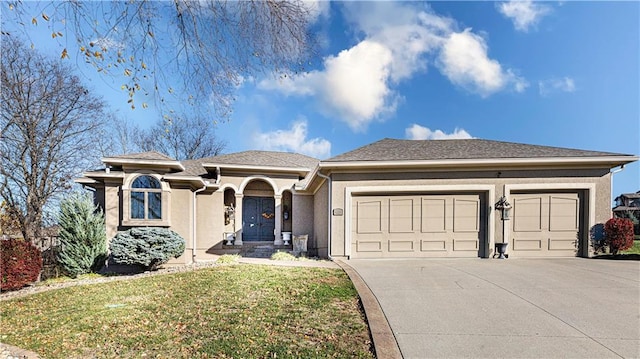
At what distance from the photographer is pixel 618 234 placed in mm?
8914

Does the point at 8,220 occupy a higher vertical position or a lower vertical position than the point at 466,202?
lower

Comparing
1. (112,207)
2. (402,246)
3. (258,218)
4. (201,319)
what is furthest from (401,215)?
(112,207)

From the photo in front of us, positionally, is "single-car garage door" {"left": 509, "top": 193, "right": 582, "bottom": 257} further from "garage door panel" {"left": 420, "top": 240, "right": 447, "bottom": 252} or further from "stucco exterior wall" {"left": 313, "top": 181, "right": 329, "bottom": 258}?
"stucco exterior wall" {"left": 313, "top": 181, "right": 329, "bottom": 258}

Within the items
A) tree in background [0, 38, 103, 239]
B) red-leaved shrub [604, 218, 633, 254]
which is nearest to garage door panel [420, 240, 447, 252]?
red-leaved shrub [604, 218, 633, 254]

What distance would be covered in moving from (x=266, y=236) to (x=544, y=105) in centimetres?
1279

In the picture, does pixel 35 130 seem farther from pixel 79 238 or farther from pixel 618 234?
pixel 618 234

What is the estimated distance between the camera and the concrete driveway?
11.2 ft

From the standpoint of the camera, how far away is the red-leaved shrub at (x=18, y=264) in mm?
8406

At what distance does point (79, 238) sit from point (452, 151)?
42.8 feet

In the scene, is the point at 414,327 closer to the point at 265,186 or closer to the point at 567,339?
the point at 567,339

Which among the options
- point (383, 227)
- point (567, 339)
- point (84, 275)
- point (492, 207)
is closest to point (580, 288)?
point (567, 339)

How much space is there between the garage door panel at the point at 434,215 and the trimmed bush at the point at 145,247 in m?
8.53

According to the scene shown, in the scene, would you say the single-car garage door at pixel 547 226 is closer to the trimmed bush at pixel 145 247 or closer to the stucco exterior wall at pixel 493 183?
the stucco exterior wall at pixel 493 183

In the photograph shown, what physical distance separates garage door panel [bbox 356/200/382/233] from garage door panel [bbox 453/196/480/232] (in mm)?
2450
